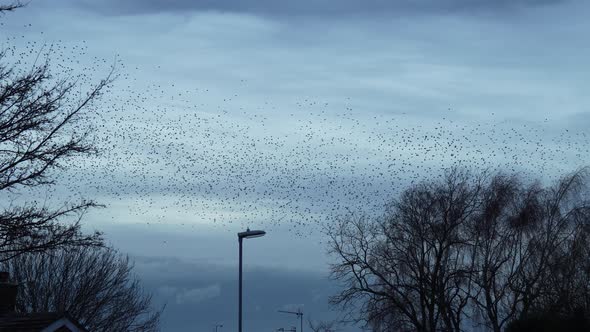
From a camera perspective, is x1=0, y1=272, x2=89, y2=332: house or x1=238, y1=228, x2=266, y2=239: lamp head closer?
x1=0, y1=272, x2=89, y2=332: house

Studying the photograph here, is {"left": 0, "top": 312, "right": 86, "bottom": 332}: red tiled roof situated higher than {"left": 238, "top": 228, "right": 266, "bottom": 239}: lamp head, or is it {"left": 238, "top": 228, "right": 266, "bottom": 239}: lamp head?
{"left": 238, "top": 228, "right": 266, "bottom": 239}: lamp head

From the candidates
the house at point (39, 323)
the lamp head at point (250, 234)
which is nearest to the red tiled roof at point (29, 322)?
the house at point (39, 323)

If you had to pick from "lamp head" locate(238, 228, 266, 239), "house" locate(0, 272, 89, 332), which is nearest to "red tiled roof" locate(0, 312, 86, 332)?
"house" locate(0, 272, 89, 332)

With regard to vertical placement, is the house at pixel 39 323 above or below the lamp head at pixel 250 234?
below

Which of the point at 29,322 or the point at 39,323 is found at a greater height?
the point at 29,322

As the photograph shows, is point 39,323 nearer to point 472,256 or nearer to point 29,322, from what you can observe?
point 29,322

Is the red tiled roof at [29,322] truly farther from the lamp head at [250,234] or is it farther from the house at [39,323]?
the lamp head at [250,234]

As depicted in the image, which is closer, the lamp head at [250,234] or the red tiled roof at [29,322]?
the red tiled roof at [29,322]

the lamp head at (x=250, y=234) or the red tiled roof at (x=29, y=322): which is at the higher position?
the lamp head at (x=250, y=234)

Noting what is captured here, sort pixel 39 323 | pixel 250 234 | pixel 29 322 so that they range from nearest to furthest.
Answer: pixel 39 323
pixel 29 322
pixel 250 234

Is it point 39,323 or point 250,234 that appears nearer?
point 39,323

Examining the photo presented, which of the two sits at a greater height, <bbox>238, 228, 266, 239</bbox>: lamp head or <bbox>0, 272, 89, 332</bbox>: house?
<bbox>238, 228, 266, 239</bbox>: lamp head

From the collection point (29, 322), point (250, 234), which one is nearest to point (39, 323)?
point (29, 322)

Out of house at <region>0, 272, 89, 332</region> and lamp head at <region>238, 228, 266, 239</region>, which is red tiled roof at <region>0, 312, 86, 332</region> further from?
lamp head at <region>238, 228, 266, 239</region>
